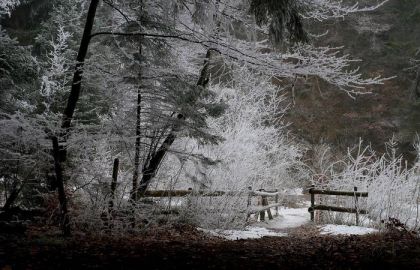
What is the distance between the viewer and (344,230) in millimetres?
9805

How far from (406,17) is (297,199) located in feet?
55.1

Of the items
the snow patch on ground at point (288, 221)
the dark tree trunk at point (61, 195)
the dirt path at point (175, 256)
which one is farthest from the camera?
the snow patch on ground at point (288, 221)

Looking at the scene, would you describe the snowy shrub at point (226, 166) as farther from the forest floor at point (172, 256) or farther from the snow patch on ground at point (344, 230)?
the forest floor at point (172, 256)

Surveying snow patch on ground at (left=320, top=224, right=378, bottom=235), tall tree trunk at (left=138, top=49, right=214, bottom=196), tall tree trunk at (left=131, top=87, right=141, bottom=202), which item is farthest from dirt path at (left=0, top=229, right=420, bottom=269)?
snow patch on ground at (left=320, top=224, right=378, bottom=235)

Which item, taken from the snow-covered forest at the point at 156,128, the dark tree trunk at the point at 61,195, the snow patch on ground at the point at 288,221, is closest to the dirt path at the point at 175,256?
the dark tree trunk at the point at 61,195

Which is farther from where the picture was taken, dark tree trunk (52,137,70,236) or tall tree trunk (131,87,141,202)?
tall tree trunk (131,87,141,202)

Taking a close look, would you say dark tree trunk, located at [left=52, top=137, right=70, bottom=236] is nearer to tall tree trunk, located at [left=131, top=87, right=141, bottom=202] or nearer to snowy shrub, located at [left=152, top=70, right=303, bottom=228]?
tall tree trunk, located at [left=131, top=87, right=141, bottom=202]

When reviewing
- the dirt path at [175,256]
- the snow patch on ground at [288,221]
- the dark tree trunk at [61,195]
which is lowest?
the snow patch on ground at [288,221]

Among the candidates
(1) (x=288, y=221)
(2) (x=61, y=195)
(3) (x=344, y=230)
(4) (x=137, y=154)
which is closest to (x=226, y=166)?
(4) (x=137, y=154)

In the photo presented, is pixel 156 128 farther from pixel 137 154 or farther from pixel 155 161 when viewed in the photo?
pixel 155 161

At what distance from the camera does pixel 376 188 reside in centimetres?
1073

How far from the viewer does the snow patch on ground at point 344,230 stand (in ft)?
30.8

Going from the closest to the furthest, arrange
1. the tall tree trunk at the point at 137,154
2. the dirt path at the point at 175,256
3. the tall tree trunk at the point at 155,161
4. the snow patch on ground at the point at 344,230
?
the dirt path at the point at 175,256, the tall tree trunk at the point at 137,154, the tall tree trunk at the point at 155,161, the snow patch on ground at the point at 344,230

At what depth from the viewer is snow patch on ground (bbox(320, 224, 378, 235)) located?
940 cm
